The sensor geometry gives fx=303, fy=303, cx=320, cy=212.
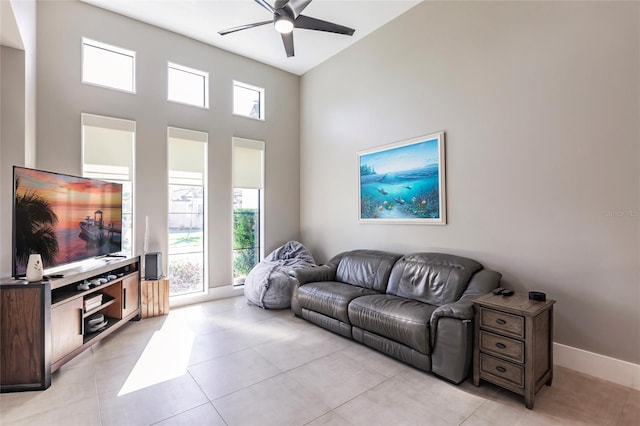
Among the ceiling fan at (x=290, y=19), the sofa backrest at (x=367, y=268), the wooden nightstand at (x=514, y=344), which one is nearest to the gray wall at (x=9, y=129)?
the ceiling fan at (x=290, y=19)

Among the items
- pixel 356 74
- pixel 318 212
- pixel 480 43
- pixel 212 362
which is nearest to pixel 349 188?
pixel 318 212

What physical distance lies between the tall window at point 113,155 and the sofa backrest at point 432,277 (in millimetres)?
3589

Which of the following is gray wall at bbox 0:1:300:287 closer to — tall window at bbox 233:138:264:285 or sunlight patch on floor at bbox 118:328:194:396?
tall window at bbox 233:138:264:285

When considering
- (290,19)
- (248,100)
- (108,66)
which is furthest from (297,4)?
(108,66)

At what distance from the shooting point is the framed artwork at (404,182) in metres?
3.70

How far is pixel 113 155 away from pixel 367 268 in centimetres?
373

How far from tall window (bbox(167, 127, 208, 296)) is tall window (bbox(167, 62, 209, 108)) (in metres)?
0.54

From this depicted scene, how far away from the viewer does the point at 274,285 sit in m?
4.41

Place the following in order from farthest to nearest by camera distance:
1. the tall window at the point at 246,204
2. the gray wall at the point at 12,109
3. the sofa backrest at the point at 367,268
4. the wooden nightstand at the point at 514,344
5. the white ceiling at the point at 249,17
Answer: the tall window at the point at 246,204
the white ceiling at the point at 249,17
the sofa backrest at the point at 367,268
the gray wall at the point at 12,109
the wooden nightstand at the point at 514,344

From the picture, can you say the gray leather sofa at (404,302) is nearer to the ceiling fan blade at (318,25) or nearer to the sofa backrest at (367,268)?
the sofa backrest at (367,268)

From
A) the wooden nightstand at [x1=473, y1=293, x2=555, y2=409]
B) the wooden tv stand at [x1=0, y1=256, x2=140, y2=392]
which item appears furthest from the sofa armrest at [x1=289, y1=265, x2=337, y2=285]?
the wooden tv stand at [x1=0, y1=256, x2=140, y2=392]

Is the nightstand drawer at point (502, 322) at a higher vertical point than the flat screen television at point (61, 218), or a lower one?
lower

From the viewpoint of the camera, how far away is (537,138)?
291 centimetres

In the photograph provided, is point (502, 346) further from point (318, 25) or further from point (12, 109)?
point (12, 109)
